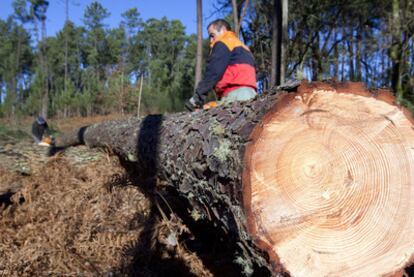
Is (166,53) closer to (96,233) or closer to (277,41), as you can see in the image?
(277,41)

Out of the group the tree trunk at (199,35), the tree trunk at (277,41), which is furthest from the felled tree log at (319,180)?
the tree trunk at (199,35)

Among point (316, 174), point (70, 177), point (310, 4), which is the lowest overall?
point (70, 177)

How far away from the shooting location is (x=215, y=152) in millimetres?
1966

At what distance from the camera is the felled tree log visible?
68.1 inches

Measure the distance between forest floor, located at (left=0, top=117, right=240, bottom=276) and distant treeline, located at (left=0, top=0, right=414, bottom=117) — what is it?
5.09 feet

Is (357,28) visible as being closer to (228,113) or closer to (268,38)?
(268,38)

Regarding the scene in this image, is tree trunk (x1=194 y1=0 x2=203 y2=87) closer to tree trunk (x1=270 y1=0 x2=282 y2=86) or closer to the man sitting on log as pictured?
tree trunk (x1=270 y1=0 x2=282 y2=86)

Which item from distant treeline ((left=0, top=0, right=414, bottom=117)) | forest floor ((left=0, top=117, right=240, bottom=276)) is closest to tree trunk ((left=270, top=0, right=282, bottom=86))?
distant treeline ((left=0, top=0, right=414, bottom=117))

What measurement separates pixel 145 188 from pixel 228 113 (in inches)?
57.3

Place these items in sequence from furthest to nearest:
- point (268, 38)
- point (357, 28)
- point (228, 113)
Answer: point (357, 28), point (268, 38), point (228, 113)

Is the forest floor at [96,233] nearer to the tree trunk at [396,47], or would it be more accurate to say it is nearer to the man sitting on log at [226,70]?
the man sitting on log at [226,70]

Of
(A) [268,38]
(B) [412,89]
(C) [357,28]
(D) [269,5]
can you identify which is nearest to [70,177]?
(B) [412,89]

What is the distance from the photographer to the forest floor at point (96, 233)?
8.10 ft

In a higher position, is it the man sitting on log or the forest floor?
the man sitting on log
